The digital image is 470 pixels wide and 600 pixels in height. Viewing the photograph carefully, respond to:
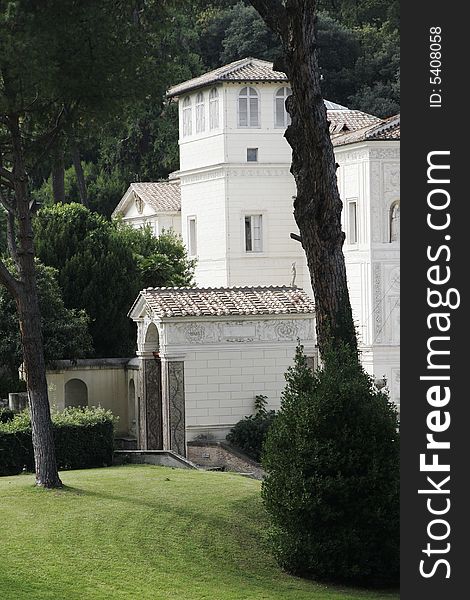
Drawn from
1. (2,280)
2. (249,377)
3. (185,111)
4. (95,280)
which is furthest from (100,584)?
(185,111)

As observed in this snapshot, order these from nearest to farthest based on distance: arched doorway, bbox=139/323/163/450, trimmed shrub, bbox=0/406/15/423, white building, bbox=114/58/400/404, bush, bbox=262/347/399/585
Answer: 1. bush, bbox=262/347/399/585
2. trimmed shrub, bbox=0/406/15/423
3. arched doorway, bbox=139/323/163/450
4. white building, bbox=114/58/400/404

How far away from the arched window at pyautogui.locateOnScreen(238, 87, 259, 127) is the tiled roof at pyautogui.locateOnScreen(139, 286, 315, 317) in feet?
60.9

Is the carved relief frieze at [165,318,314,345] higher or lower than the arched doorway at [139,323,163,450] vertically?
higher

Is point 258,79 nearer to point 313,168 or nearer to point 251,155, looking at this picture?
point 251,155

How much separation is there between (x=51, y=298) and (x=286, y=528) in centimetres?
2239

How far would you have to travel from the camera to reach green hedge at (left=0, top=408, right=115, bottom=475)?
2678 cm

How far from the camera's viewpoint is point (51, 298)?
125 ft

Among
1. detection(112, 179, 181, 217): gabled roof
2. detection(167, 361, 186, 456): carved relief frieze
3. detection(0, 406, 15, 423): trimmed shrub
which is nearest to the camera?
detection(0, 406, 15, 423): trimmed shrub

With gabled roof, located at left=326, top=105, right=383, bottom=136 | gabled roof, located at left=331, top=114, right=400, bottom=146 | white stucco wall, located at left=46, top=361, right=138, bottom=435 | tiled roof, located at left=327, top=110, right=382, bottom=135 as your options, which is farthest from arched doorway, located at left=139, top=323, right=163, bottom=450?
tiled roof, located at left=327, top=110, right=382, bottom=135

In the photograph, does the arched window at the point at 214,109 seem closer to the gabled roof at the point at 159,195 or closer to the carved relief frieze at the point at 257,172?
the carved relief frieze at the point at 257,172

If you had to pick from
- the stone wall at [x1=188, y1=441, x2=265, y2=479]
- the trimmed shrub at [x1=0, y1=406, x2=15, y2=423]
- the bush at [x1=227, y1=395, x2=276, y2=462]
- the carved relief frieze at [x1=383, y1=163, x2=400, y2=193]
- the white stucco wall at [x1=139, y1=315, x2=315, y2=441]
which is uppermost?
the carved relief frieze at [x1=383, y1=163, x2=400, y2=193]

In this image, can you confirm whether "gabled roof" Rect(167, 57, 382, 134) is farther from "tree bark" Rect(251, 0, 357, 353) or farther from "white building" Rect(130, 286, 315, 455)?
"tree bark" Rect(251, 0, 357, 353)

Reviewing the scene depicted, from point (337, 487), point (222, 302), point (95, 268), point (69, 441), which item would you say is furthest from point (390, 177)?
point (337, 487)

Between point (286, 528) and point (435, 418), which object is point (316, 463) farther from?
point (435, 418)
